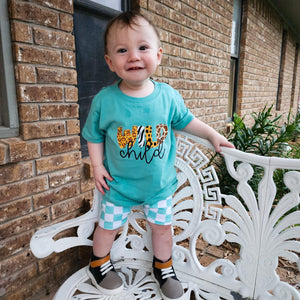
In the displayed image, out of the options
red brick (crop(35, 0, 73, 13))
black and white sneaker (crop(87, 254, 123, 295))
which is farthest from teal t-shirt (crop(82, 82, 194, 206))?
red brick (crop(35, 0, 73, 13))

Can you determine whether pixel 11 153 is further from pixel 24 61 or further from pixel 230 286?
pixel 230 286

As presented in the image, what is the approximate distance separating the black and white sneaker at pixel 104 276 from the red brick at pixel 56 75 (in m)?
0.97

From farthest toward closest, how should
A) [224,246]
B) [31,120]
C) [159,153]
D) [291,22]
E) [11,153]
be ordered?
[291,22], [224,246], [31,120], [11,153], [159,153]

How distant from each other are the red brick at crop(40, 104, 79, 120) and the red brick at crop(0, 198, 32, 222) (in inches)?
18.6

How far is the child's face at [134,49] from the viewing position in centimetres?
105

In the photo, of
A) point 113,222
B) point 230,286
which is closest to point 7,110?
point 113,222

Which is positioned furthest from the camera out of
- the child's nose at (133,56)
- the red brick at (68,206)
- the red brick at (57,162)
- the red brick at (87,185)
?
the red brick at (87,185)

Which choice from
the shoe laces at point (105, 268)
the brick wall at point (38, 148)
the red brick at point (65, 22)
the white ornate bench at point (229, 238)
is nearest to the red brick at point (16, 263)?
the brick wall at point (38, 148)

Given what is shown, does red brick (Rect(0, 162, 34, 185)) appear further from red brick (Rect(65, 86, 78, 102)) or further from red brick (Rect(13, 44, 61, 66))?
red brick (Rect(13, 44, 61, 66))

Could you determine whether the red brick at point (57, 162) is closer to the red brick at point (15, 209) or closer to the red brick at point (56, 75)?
the red brick at point (15, 209)

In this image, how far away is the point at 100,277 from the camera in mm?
1250

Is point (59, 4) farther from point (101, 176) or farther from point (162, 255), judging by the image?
Answer: point (162, 255)

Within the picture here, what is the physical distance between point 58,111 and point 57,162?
30 cm

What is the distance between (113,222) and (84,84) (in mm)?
1162
